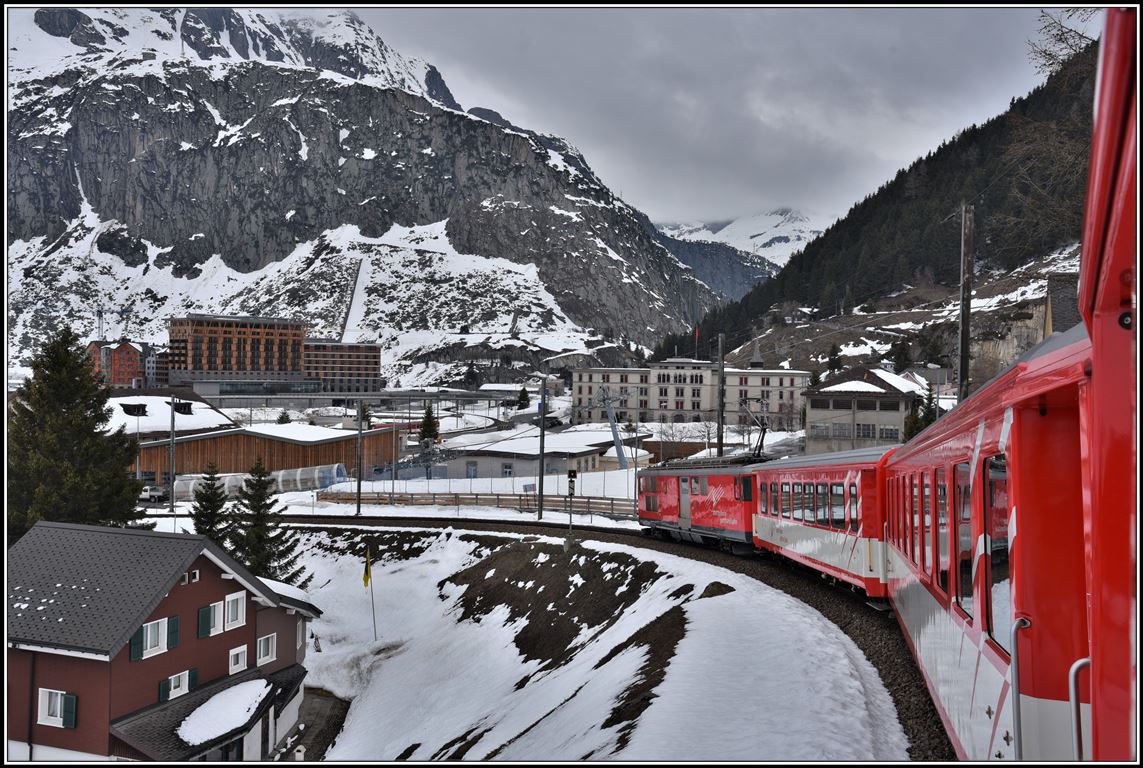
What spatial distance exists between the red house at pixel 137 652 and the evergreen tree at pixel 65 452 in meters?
8.12

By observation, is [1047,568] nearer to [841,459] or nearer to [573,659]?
[841,459]

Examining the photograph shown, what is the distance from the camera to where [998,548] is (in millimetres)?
4398

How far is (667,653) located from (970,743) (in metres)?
8.26

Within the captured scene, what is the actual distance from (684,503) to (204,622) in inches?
611

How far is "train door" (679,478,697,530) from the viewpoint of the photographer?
26.1 metres

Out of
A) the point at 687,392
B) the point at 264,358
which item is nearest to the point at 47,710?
the point at 687,392

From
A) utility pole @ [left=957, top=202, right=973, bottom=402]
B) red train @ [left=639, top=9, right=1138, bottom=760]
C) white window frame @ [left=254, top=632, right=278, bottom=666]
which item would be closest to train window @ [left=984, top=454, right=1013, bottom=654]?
red train @ [left=639, top=9, right=1138, bottom=760]

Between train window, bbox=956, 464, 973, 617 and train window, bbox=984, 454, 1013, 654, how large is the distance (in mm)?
525

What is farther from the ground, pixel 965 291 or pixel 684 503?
pixel 965 291

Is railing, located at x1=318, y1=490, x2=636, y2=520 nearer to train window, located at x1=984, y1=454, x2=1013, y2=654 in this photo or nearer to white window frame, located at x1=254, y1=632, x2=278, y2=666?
white window frame, located at x1=254, y1=632, x2=278, y2=666

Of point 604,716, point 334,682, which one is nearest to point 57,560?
point 334,682

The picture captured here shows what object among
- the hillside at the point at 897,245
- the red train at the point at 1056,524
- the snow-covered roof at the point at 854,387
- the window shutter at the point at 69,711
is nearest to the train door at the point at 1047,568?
the red train at the point at 1056,524

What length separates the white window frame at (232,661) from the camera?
2198cm

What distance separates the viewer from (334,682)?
26281mm
